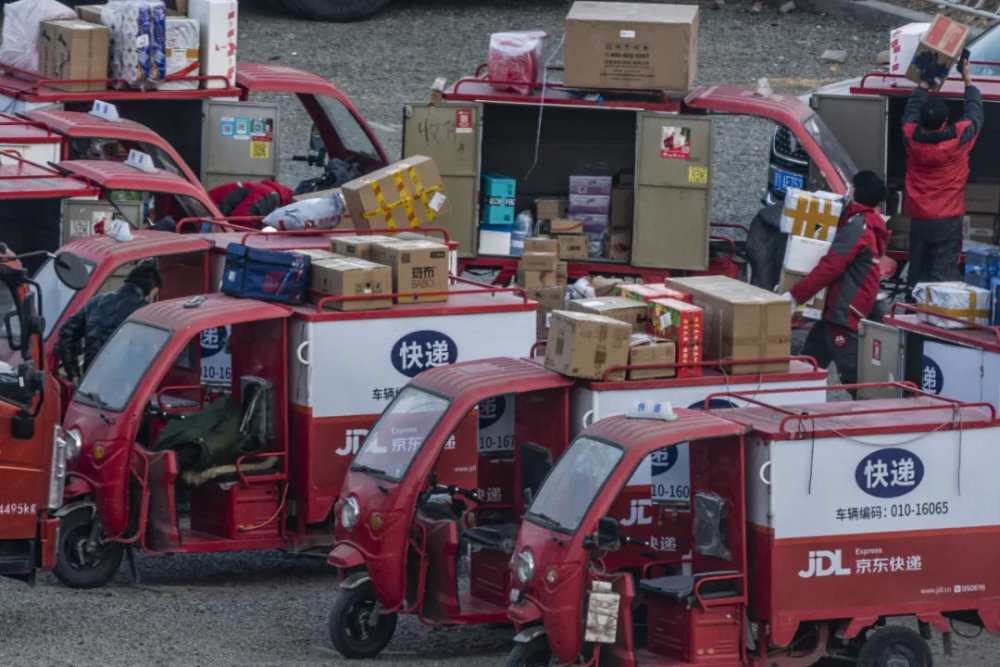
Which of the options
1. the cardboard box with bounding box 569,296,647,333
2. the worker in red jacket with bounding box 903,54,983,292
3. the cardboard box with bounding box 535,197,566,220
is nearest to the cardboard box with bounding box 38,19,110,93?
the cardboard box with bounding box 535,197,566,220

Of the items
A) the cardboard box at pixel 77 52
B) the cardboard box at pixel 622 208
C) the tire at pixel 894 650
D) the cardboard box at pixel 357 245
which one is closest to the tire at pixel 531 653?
the tire at pixel 894 650

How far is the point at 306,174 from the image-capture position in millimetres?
21172

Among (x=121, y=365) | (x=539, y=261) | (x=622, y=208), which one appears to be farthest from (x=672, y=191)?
(x=121, y=365)

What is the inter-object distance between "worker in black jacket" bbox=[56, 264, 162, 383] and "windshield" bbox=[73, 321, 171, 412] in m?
0.72

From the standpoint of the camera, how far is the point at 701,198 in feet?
53.5

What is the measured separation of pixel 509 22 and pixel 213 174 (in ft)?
35.3

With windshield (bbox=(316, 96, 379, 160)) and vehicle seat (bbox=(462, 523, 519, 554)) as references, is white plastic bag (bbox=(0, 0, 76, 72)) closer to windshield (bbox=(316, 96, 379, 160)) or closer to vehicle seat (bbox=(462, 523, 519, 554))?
windshield (bbox=(316, 96, 379, 160))

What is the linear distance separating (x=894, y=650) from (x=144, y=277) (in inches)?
207

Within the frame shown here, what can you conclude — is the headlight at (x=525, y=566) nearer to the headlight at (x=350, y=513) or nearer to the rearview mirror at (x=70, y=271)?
the headlight at (x=350, y=513)

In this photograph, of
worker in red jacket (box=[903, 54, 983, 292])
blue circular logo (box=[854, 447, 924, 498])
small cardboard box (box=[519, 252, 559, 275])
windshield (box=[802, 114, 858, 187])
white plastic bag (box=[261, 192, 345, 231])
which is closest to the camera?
blue circular logo (box=[854, 447, 924, 498])

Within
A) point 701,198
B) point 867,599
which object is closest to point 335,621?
point 867,599

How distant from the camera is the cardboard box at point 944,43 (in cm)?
1612

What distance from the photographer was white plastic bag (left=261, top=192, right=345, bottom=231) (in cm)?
1440

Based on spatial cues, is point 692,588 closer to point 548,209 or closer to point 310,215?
point 310,215
